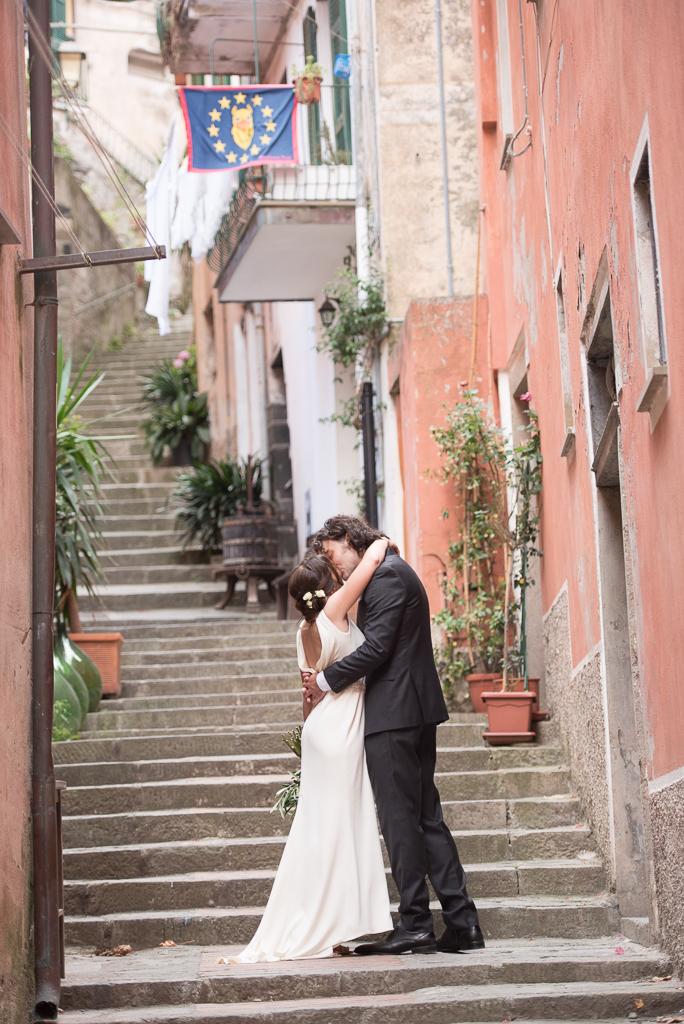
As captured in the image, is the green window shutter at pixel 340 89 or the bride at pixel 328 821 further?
the green window shutter at pixel 340 89

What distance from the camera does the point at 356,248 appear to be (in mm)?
13383

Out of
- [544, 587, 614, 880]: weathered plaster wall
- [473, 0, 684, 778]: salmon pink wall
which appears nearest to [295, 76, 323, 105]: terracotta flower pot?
[473, 0, 684, 778]: salmon pink wall

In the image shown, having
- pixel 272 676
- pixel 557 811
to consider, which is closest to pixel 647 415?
pixel 557 811

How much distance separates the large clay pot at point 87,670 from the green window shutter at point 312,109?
201 inches

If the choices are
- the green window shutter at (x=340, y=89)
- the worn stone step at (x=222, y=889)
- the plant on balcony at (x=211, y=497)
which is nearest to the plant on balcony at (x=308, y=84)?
the green window shutter at (x=340, y=89)

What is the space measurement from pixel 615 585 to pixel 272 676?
441cm

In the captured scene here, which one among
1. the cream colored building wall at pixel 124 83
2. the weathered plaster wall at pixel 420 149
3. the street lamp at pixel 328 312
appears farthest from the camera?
the cream colored building wall at pixel 124 83

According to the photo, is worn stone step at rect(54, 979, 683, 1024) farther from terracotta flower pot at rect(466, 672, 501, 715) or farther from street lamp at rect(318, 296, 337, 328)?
street lamp at rect(318, 296, 337, 328)

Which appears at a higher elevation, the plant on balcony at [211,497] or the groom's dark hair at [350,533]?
the plant on balcony at [211,497]

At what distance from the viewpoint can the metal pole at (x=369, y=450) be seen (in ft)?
42.0

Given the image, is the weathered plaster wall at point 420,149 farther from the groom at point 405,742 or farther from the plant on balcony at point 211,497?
the groom at point 405,742

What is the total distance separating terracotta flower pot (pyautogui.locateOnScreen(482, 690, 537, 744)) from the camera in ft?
29.1

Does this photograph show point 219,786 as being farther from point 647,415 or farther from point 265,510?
point 265,510

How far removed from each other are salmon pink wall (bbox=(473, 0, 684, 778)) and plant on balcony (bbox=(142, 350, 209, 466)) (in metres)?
10.7
